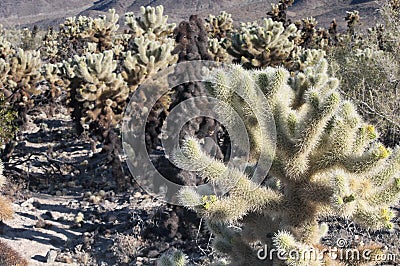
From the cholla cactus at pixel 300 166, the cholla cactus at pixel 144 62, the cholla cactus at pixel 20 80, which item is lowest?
the cholla cactus at pixel 20 80

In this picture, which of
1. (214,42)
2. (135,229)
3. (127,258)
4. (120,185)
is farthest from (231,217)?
(214,42)

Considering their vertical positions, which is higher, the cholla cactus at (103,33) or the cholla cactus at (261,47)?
the cholla cactus at (261,47)

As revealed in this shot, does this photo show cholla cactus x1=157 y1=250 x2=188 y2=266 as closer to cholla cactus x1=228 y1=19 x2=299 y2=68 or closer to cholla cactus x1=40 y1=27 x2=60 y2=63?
cholla cactus x1=228 y1=19 x2=299 y2=68

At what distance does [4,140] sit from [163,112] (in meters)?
3.38

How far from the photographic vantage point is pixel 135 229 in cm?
683

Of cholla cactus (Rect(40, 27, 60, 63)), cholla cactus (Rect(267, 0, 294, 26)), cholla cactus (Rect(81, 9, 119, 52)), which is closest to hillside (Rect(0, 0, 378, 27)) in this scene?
cholla cactus (Rect(267, 0, 294, 26))

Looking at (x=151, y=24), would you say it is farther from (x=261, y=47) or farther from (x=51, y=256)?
(x=51, y=256)

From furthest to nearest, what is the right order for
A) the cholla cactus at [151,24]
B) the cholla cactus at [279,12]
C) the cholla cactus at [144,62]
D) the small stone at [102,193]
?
the cholla cactus at [279,12] < the cholla cactus at [151,24] < the cholla cactus at [144,62] < the small stone at [102,193]

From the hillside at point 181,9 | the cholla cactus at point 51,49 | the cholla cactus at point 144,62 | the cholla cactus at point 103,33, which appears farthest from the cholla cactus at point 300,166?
the hillside at point 181,9

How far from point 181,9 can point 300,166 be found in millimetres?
97999

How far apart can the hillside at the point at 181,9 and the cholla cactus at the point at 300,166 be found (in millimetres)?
44075

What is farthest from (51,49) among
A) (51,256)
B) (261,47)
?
(51,256)

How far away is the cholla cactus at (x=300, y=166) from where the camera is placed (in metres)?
2.38

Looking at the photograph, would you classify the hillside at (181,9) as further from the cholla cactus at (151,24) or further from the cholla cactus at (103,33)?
the cholla cactus at (151,24)
